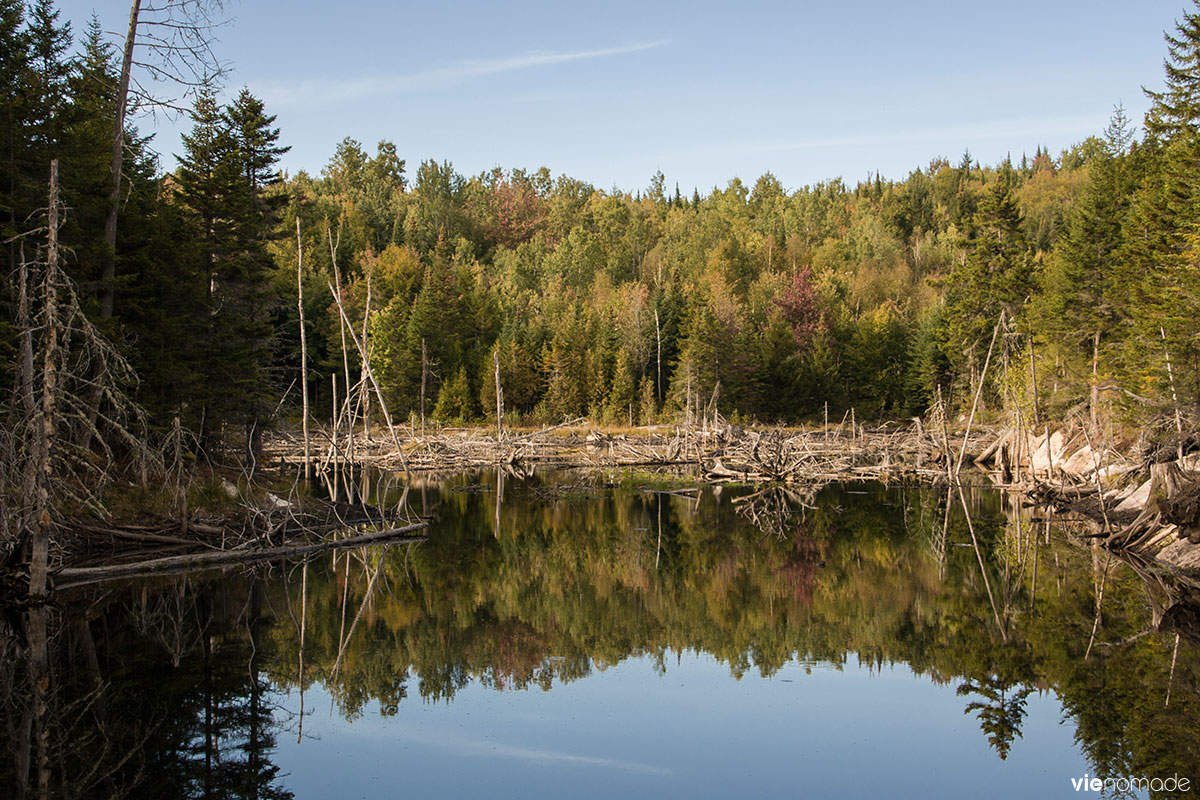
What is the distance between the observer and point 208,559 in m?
16.5

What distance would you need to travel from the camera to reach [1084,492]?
25.0 meters

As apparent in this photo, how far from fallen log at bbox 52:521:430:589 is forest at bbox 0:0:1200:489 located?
7.28 feet

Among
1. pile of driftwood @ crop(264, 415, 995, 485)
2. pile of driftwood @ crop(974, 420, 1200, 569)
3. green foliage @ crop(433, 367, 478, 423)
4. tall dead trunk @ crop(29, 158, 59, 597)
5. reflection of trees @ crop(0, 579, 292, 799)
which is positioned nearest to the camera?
reflection of trees @ crop(0, 579, 292, 799)

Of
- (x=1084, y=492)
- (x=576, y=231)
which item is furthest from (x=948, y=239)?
(x=1084, y=492)

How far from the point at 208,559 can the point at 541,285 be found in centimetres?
6304

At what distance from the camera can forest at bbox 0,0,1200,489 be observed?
57.2 ft

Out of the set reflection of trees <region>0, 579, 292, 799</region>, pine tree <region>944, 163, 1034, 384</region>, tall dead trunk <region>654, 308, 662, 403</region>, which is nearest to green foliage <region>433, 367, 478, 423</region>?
tall dead trunk <region>654, 308, 662, 403</region>

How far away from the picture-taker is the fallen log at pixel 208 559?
14086mm

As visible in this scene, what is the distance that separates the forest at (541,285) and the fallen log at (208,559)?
2.22 meters

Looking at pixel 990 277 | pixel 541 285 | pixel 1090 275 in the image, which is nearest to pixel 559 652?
pixel 1090 275

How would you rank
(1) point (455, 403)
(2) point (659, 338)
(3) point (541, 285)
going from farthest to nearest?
(3) point (541, 285) → (2) point (659, 338) → (1) point (455, 403)

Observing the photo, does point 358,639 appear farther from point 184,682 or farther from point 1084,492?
point 1084,492

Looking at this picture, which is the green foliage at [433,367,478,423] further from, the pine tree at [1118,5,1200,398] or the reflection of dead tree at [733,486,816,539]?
the pine tree at [1118,5,1200,398]

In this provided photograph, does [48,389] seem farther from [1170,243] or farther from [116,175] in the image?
[1170,243]
